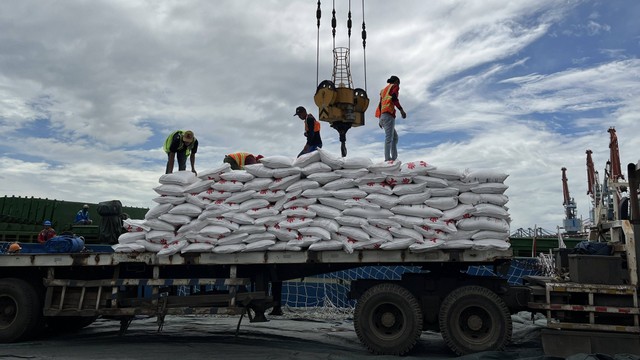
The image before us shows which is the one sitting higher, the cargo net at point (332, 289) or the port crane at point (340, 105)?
the port crane at point (340, 105)

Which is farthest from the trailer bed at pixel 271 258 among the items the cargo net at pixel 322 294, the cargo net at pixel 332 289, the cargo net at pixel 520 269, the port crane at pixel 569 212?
the port crane at pixel 569 212

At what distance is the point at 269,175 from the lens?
7133 millimetres

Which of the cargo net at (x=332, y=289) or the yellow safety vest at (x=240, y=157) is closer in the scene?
the yellow safety vest at (x=240, y=157)

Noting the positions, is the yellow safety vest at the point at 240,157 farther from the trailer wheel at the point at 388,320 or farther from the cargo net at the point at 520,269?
the cargo net at the point at 520,269

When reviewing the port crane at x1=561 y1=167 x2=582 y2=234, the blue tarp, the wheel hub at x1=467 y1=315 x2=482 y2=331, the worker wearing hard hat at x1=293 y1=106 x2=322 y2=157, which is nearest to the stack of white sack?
the wheel hub at x1=467 y1=315 x2=482 y2=331

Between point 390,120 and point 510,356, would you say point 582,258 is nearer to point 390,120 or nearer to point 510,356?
point 510,356

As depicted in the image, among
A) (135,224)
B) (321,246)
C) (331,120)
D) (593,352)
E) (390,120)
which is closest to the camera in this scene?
(593,352)

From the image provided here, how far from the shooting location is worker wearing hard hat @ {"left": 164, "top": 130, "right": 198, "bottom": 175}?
28.0ft

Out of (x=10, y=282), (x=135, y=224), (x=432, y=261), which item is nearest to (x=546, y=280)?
(x=432, y=261)

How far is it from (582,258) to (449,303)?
1.78 metres

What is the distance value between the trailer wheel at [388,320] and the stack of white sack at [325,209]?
71 centimetres

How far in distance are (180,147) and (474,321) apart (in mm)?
5352

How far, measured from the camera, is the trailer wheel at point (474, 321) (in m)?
6.66

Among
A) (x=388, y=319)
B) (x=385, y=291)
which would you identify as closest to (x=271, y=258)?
(x=385, y=291)
